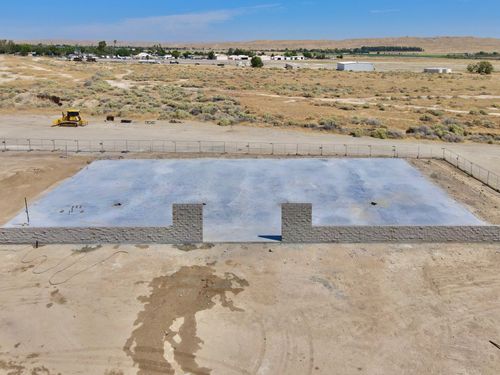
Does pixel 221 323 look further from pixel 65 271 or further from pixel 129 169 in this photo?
pixel 129 169

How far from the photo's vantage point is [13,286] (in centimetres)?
1747

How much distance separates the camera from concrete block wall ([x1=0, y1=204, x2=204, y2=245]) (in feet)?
67.3

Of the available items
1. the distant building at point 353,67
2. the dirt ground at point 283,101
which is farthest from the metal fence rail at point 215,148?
the distant building at point 353,67

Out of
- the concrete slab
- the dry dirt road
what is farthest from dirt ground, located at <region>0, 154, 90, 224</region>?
the dry dirt road

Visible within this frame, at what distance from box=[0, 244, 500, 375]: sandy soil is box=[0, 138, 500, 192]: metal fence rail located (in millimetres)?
18399

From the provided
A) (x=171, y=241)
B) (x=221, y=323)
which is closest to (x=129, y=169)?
(x=171, y=241)

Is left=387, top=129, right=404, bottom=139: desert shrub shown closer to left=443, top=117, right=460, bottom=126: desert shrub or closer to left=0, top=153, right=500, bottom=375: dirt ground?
left=443, top=117, right=460, bottom=126: desert shrub

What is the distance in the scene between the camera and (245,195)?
27.2 m

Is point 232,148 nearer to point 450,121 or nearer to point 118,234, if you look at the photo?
point 118,234

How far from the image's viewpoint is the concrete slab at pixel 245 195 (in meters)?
23.3

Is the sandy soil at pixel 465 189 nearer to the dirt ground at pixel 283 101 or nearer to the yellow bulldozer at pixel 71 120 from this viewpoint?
the dirt ground at pixel 283 101

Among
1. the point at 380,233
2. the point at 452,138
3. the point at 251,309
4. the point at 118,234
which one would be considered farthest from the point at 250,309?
the point at 452,138

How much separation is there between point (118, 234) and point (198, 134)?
87.5ft

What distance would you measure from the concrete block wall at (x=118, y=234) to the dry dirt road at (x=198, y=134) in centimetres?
2355
